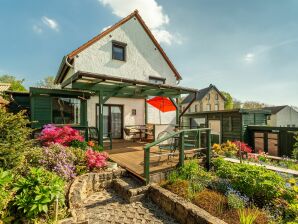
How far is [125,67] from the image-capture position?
11578 mm

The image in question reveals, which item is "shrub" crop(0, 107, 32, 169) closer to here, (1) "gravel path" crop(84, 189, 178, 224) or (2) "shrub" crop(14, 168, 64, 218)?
(2) "shrub" crop(14, 168, 64, 218)

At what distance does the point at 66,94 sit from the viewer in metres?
8.65

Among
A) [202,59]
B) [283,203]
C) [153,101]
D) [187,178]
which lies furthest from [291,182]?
[202,59]

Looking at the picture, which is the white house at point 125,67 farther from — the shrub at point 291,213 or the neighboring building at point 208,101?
the neighboring building at point 208,101

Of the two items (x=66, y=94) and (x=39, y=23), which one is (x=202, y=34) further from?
(x=39, y=23)

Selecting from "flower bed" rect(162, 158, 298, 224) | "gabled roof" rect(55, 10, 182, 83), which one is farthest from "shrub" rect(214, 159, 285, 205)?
"gabled roof" rect(55, 10, 182, 83)

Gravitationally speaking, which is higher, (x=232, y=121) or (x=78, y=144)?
(x=232, y=121)

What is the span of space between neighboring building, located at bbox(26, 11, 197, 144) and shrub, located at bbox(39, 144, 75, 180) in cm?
302

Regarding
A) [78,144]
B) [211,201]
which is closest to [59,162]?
[78,144]

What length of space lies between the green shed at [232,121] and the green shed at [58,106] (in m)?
7.76

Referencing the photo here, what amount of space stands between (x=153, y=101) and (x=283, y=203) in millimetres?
8016

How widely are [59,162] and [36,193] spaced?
185cm

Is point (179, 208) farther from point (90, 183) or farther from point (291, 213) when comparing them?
point (90, 183)

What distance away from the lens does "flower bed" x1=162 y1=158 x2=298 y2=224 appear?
3271 millimetres
